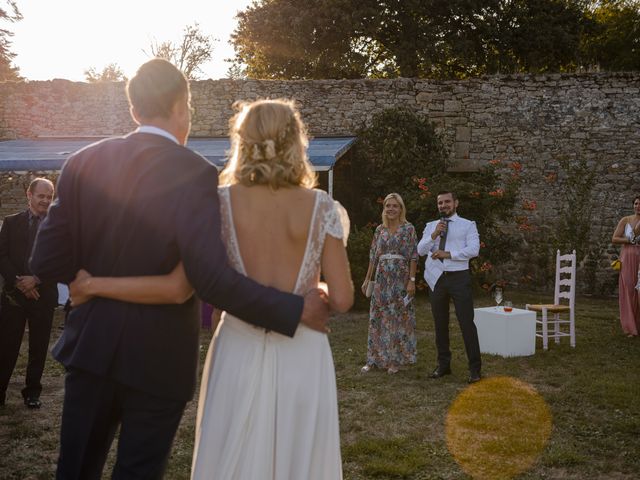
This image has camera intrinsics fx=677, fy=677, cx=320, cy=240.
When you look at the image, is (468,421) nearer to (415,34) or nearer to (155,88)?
(155,88)

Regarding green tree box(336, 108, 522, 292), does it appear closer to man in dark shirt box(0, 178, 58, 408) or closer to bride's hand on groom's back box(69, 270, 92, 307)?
man in dark shirt box(0, 178, 58, 408)

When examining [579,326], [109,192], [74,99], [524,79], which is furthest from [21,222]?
[524,79]

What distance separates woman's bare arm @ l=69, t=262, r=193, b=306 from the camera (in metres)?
1.88

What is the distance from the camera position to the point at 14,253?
5039 millimetres

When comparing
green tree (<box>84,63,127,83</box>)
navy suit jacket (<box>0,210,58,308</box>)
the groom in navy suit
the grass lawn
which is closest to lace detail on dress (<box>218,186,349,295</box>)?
the groom in navy suit

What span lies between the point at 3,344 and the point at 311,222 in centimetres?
385

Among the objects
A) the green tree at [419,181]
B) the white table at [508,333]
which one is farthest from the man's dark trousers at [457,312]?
the green tree at [419,181]

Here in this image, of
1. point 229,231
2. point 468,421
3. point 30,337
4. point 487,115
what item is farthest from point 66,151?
point 229,231

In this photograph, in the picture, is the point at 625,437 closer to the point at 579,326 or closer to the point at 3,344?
the point at 3,344

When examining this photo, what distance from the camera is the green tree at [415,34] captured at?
62.2 feet

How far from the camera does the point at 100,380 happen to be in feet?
6.29

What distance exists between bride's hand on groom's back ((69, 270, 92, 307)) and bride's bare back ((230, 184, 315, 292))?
46 cm

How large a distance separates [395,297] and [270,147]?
4.78 meters

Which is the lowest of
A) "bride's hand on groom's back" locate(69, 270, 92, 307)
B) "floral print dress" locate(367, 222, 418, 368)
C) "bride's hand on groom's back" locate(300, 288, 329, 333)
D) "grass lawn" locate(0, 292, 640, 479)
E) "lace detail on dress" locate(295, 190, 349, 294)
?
"grass lawn" locate(0, 292, 640, 479)
